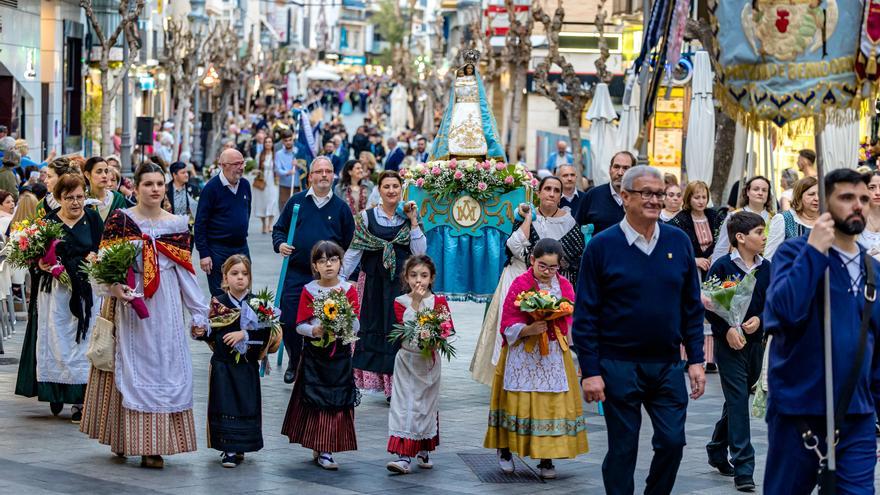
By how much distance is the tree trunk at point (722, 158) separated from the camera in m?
21.4

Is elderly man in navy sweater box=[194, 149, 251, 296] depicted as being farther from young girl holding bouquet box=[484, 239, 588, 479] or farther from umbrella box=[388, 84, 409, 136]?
umbrella box=[388, 84, 409, 136]

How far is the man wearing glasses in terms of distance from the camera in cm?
1295

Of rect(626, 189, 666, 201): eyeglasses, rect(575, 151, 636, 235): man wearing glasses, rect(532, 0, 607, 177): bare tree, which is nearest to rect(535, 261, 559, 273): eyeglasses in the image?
rect(626, 189, 666, 201): eyeglasses

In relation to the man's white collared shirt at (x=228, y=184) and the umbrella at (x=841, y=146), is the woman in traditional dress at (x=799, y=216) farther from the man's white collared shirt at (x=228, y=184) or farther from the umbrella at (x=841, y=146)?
the umbrella at (x=841, y=146)

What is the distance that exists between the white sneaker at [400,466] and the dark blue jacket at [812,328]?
3.59 m

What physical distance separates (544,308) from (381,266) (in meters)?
3.48

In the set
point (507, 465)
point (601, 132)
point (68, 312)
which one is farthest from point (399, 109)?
point (507, 465)

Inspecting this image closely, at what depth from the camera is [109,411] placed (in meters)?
9.95

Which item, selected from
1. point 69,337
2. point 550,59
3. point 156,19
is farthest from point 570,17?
point 69,337

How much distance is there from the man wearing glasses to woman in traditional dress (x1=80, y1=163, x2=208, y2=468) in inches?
166

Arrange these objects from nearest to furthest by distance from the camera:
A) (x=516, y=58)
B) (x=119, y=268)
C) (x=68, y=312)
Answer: (x=119, y=268)
(x=68, y=312)
(x=516, y=58)

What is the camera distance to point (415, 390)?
10.1m

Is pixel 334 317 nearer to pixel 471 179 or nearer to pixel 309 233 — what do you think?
pixel 309 233

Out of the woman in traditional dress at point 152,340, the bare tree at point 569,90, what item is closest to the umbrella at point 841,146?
the woman in traditional dress at point 152,340
